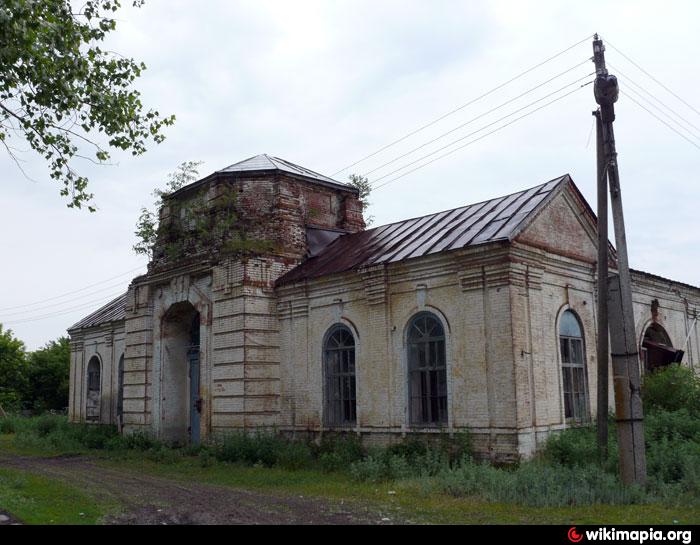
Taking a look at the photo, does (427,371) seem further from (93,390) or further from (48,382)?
(48,382)

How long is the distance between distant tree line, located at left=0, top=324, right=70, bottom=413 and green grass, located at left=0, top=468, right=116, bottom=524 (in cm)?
2726

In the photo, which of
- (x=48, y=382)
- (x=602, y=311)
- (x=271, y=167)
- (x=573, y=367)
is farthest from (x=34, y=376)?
(x=602, y=311)

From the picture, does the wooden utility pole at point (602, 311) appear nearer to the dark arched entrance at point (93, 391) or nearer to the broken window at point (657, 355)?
the broken window at point (657, 355)

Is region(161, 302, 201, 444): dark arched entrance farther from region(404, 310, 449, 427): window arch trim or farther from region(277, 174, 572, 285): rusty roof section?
region(404, 310, 449, 427): window arch trim

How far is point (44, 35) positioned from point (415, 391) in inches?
364

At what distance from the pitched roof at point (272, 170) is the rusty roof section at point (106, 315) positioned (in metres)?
8.41

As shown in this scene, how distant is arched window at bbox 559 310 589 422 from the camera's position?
1398 cm

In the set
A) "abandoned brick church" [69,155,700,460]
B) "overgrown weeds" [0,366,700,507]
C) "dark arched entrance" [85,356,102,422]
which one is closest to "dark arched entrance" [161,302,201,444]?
"abandoned brick church" [69,155,700,460]

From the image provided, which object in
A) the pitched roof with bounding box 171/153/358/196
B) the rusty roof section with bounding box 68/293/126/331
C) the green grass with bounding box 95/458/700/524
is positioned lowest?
the green grass with bounding box 95/458/700/524

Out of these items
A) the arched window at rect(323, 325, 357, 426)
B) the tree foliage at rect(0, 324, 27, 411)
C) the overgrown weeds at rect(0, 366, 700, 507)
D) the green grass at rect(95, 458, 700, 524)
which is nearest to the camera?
the green grass at rect(95, 458, 700, 524)

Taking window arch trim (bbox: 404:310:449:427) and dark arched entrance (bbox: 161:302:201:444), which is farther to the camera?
dark arched entrance (bbox: 161:302:201:444)

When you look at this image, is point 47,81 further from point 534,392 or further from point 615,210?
point 534,392

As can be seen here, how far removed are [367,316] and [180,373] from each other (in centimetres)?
691

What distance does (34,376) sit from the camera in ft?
125
